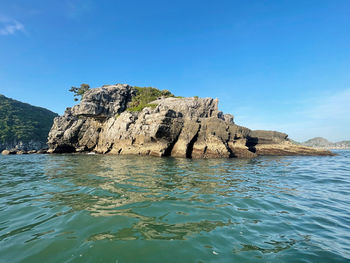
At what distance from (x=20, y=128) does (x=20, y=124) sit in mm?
6582

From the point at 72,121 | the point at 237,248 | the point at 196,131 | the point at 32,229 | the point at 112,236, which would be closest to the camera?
the point at 237,248

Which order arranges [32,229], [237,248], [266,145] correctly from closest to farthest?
[237,248], [32,229], [266,145]

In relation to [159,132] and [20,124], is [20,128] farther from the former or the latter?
[159,132]

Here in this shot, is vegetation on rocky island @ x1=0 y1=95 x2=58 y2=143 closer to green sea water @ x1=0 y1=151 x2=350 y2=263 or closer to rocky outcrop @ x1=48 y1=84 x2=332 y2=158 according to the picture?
rocky outcrop @ x1=48 y1=84 x2=332 y2=158

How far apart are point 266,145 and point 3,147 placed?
94022mm

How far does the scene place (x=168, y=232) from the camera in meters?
3.85

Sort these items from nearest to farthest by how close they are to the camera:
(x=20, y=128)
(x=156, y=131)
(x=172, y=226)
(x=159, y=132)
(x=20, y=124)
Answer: (x=172, y=226) → (x=156, y=131) → (x=159, y=132) → (x=20, y=128) → (x=20, y=124)

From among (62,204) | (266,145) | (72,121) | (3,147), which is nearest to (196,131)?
(266,145)

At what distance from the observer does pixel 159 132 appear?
2638cm

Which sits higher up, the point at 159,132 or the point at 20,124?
the point at 20,124

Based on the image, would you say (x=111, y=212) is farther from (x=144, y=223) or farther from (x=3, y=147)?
(x=3, y=147)

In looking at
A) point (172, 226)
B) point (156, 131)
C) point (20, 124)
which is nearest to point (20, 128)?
point (20, 124)

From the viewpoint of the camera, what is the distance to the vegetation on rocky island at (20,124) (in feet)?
233

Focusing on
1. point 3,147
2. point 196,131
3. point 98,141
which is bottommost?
point 3,147
